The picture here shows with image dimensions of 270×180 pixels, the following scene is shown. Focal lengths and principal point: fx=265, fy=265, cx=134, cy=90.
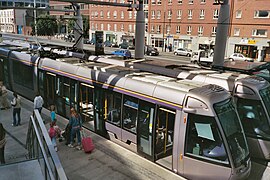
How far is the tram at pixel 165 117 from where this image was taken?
6.43m

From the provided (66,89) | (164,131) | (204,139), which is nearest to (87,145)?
(164,131)

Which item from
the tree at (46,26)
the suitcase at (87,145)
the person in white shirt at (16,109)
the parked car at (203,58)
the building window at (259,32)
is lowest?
the suitcase at (87,145)

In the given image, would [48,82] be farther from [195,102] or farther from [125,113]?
[195,102]

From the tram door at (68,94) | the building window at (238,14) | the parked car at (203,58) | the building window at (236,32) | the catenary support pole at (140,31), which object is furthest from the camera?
the building window at (236,32)

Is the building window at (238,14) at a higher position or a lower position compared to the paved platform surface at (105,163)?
higher

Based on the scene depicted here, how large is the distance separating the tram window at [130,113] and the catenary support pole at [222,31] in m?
6.38

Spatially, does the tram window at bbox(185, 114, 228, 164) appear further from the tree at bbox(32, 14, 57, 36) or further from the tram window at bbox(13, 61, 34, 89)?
the tree at bbox(32, 14, 57, 36)

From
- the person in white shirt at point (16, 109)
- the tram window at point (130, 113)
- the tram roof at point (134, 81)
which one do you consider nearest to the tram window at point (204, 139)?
the tram roof at point (134, 81)

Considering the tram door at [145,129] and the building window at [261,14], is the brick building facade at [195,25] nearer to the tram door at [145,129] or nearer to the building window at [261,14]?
the building window at [261,14]

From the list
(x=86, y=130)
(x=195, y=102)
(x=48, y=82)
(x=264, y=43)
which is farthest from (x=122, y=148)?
(x=264, y=43)

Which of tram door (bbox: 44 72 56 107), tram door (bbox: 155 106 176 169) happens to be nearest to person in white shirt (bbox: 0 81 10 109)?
tram door (bbox: 44 72 56 107)

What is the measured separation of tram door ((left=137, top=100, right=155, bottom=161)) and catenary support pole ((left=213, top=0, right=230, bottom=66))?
21.4 ft

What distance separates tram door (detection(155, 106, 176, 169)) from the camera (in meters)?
7.16

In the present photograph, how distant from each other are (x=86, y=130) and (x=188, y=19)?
39824 millimetres
